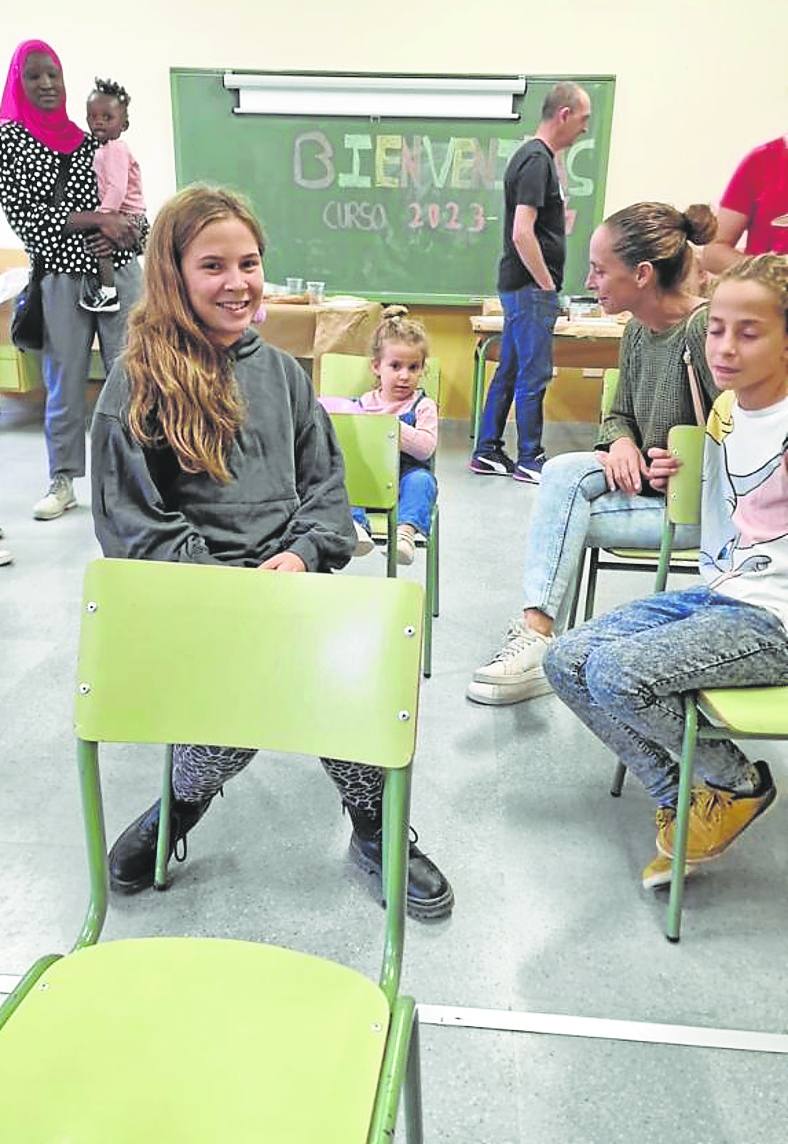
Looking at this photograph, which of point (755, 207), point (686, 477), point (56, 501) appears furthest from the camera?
point (56, 501)

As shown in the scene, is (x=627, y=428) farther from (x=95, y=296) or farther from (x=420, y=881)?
(x=95, y=296)

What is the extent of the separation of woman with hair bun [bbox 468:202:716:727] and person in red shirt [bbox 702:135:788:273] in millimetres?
577

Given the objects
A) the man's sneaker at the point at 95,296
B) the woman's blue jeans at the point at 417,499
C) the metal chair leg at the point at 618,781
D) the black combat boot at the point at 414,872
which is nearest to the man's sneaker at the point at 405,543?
the woman's blue jeans at the point at 417,499

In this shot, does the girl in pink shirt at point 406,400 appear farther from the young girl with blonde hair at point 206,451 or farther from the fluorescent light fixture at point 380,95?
the fluorescent light fixture at point 380,95

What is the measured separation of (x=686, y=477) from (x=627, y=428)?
0.36 meters

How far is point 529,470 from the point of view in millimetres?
3926

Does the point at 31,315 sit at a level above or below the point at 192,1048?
above

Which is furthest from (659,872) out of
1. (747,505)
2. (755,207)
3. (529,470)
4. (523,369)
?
(523,369)

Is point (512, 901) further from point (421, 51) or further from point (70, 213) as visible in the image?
point (421, 51)

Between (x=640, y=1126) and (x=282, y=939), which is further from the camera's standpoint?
(x=282, y=939)

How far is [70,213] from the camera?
9.86 ft

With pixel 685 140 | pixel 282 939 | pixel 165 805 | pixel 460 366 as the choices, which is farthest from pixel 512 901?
pixel 685 140

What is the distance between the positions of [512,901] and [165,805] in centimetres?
57

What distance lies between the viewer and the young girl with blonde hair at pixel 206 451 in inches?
50.8
